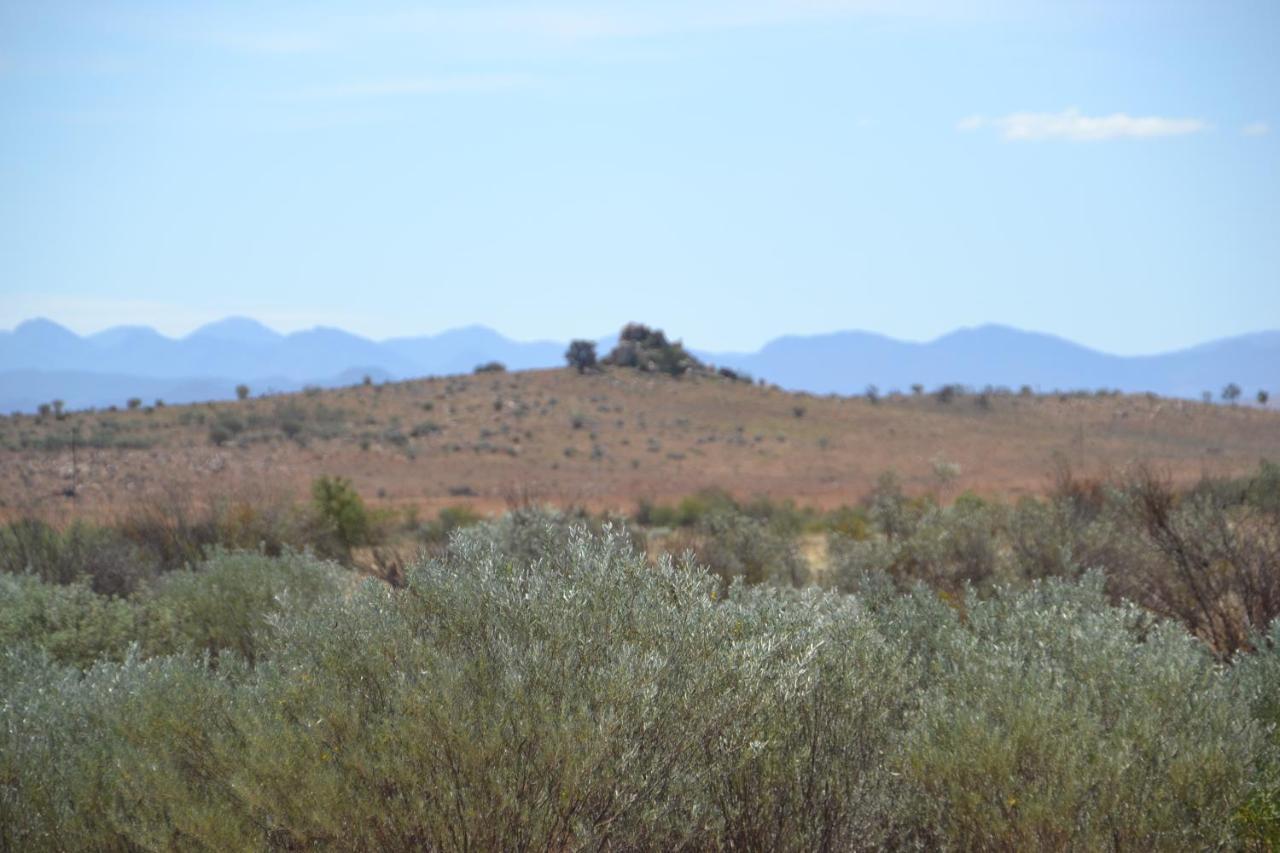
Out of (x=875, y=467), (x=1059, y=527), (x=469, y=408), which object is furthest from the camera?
(x=469, y=408)

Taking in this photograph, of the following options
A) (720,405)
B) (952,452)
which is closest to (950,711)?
(952,452)

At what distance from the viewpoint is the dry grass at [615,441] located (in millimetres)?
40469

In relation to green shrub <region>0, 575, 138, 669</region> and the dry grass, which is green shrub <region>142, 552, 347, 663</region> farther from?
the dry grass

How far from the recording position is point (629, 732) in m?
5.78

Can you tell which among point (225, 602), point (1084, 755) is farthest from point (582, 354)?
point (1084, 755)

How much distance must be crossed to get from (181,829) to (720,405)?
218ft

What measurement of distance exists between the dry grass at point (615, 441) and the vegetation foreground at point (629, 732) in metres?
17.2

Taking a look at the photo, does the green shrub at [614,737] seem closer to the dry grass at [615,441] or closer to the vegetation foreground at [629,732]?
the vegetation foreground at [629,732]

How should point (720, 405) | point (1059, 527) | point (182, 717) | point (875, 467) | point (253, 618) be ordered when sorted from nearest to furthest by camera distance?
1. point (182, 717)
2. point (253, 618)
3. point (1059, 527)
4. point (875, 467)
5. point (720, 405)

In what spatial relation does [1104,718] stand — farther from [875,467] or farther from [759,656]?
[875,467]

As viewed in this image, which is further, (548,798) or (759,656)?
(759,656)

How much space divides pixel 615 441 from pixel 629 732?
5280 cm

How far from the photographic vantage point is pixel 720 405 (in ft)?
236

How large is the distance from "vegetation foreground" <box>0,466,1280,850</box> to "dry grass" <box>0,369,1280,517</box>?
17157mm
